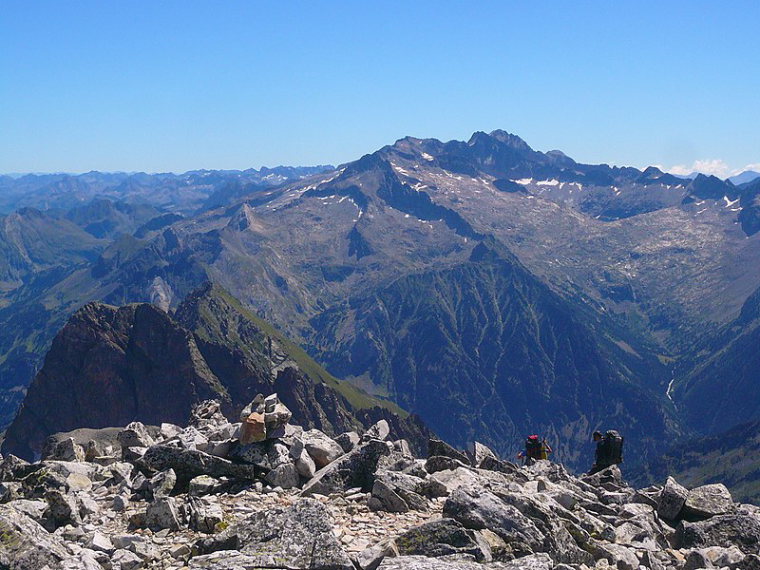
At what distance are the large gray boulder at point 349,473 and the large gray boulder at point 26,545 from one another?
8661 mm

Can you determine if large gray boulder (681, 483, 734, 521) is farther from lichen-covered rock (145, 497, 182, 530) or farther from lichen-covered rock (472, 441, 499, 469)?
lichen-covered rock (145, 497, 182, 530)

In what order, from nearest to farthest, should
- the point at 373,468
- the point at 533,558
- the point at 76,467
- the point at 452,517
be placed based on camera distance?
the point at 533,558, the point at 452,517, the point at 373,468, the point at 76,467

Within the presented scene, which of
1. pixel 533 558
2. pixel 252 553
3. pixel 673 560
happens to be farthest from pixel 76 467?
pixel 673 560

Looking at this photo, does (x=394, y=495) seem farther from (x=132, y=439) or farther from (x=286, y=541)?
(x=132, y=439)

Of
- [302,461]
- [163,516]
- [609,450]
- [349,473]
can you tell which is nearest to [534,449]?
[609,450]

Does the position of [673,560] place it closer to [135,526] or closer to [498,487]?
[498,487]

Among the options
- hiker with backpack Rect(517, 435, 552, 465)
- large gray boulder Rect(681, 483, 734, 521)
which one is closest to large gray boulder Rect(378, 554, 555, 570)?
large gray boulder Rect(681, 483, 734, 521)

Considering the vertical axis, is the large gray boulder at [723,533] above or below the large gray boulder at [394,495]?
below

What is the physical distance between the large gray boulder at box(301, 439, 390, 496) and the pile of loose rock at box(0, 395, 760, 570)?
53 millimetres

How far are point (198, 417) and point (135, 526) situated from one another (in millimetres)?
19624

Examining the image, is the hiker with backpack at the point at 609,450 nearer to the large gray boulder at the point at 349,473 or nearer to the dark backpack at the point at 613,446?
the dark backpack at the point at 613,446

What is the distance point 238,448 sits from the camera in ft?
85.0

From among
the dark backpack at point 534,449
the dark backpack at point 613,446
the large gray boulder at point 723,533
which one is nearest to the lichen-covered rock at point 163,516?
the large gray boulder at point 723,533

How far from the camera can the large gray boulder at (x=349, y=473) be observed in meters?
24.3
